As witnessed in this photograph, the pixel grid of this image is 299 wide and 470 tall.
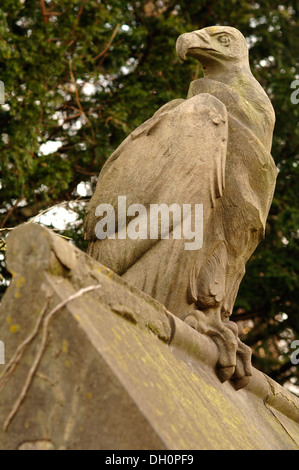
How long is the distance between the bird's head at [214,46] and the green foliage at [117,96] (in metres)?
3.73

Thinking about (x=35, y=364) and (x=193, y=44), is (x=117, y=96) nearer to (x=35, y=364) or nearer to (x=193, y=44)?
(x=193, y=44)

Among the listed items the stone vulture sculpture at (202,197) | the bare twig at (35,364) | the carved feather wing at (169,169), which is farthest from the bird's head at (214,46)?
the bare twig at (35,364)

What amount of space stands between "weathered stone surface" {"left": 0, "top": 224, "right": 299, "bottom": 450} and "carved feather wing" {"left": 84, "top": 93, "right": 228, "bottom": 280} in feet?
3.30

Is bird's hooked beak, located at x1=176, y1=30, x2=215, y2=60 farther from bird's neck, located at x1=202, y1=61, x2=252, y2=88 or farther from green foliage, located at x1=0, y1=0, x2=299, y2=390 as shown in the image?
green foliage, located at x1=0, y1=0, x2=299, y2=390

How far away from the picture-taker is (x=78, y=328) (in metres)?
2.41

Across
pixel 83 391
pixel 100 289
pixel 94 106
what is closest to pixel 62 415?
pixel 83 391

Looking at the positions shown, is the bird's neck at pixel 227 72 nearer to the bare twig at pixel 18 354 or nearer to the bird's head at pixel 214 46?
the bird's head at pixel 214 46

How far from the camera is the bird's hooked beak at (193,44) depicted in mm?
4586

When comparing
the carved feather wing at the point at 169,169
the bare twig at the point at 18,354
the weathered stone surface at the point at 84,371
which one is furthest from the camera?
the carved feather wing at the point at 169,169

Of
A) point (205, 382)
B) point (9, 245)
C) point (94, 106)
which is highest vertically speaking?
point (9, 245)

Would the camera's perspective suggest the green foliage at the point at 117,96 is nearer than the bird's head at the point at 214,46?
No

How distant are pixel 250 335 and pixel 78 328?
836 cm
